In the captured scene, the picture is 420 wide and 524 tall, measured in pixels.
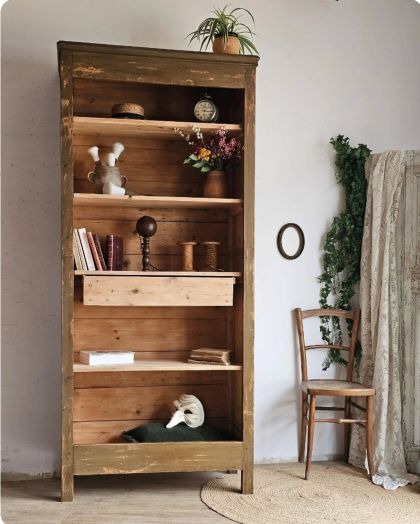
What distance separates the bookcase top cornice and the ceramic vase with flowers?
36cm

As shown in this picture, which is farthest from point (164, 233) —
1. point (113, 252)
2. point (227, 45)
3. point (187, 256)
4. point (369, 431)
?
point (369, 431)

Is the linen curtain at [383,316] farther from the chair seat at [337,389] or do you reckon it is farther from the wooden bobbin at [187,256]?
the wooden bobbin at [187,256]

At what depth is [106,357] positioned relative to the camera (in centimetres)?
354

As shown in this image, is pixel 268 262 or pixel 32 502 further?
pixel 268 262

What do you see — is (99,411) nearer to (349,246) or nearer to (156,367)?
(156,367)

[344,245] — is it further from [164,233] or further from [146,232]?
[146,232]

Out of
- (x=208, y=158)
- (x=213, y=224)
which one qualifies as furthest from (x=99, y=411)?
(x=208, y=158)

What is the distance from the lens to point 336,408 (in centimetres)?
411

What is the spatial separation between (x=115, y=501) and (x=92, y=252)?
1267mm

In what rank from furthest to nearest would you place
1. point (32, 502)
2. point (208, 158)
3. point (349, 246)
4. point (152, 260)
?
point (349, 246) → point (152, 260) → point (208, 158) → point (32, 502)

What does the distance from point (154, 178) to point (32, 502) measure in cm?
188

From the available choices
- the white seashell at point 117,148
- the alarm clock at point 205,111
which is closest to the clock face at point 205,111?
the alarm clock at point 205,111

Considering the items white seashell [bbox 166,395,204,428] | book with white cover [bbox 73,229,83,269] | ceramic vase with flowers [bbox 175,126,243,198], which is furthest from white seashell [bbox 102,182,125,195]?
white seashell [bbox 166,395,204,428]

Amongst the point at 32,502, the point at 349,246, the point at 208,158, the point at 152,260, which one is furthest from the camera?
the point at 349,246
